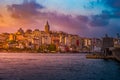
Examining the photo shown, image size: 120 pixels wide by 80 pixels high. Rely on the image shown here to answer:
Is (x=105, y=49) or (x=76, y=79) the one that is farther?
(x=105, y=49)

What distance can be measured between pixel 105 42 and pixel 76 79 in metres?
135

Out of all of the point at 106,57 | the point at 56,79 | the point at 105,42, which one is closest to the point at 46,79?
the point at 56,79

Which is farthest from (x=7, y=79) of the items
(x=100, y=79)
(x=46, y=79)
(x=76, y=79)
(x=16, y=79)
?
(x=100, y=79)

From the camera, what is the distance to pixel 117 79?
6125 cm

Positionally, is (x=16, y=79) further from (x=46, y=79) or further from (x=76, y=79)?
(x=76, y=79)

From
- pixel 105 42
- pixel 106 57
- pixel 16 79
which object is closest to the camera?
pixel 16 79

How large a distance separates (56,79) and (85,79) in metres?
5.29

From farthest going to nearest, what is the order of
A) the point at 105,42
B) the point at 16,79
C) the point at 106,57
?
1. the point at 105,42
2. the point at 106,57
3. the point at 16,79

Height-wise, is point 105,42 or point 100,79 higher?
point 105,42

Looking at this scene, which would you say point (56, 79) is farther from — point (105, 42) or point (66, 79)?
point (105, 42)

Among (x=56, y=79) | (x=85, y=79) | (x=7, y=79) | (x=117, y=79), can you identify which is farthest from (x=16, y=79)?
(x=117, y=79)

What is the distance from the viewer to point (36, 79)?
198 ft

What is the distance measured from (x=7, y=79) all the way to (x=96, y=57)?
115 meters

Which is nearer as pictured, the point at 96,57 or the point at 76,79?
the point at 76,79
